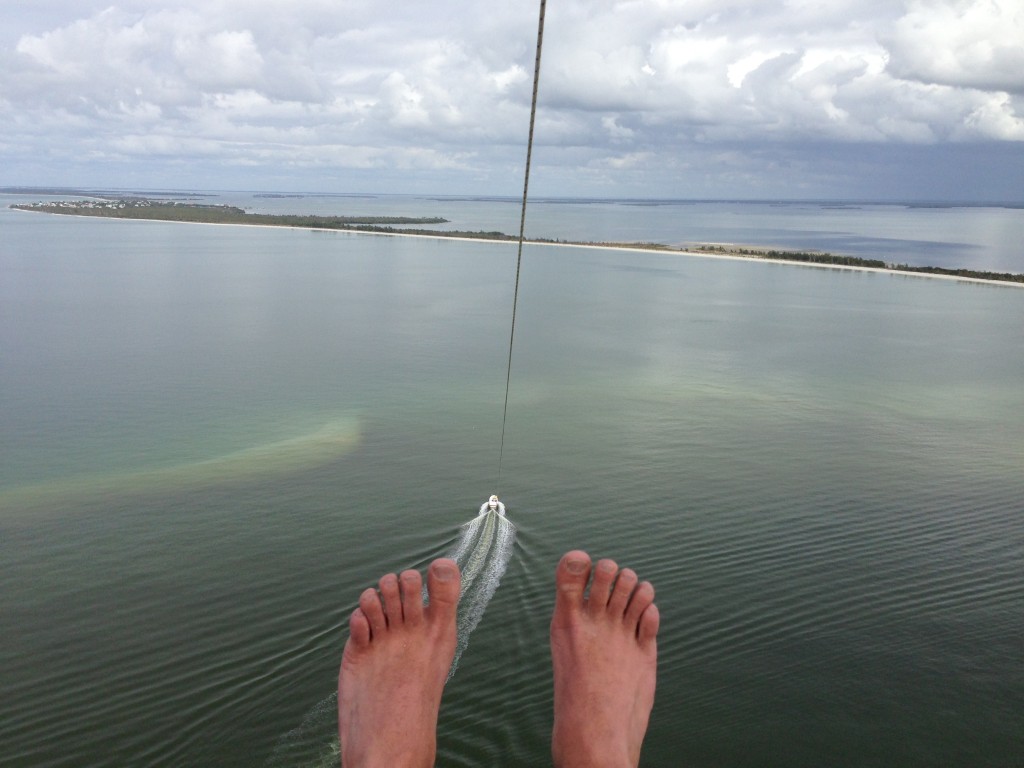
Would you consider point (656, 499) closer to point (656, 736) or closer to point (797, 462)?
point (797, 462)

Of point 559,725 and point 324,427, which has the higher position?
point 559,725

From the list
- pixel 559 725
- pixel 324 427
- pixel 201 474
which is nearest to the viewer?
pixel 559 725

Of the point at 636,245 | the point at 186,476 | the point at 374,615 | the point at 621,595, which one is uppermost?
the point at 621,595

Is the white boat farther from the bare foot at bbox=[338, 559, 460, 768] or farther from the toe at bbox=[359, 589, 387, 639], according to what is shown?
the toe at bbox=[359, 589, 387, 639]

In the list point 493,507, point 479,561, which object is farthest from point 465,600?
point 493,507

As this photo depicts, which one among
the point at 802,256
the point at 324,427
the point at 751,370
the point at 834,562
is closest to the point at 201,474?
the point at 324,427

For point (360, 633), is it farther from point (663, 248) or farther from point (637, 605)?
point (663, 248)
